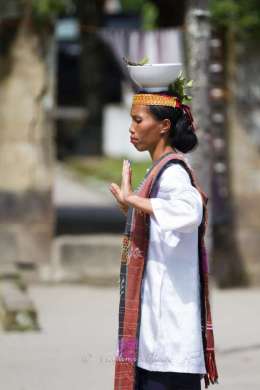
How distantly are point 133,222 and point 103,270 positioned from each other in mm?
6934

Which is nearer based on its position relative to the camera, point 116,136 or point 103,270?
point 103,270

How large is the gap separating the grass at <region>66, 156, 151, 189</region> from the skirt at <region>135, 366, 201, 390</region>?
17158 millimetres

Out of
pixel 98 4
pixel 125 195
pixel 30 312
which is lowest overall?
pixel 30 312

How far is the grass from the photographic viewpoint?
2441cm

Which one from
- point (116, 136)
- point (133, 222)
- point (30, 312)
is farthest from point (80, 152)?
point (133, 222)

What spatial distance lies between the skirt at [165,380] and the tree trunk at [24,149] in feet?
22.7

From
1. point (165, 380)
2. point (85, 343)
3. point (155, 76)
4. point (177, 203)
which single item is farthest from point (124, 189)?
point (85, 343)

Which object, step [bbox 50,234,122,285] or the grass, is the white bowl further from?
the grass

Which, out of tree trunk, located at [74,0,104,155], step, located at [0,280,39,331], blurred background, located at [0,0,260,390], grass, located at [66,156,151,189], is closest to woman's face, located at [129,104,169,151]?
step, located at [0,280,39,331]

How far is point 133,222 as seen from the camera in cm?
539

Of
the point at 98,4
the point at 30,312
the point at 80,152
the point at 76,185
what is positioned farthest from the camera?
the point at 80,152

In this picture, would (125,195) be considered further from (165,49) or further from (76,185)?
(76,185)

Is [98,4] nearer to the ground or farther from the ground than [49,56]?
farther from the ground

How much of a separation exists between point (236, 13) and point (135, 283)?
6.82 metres
